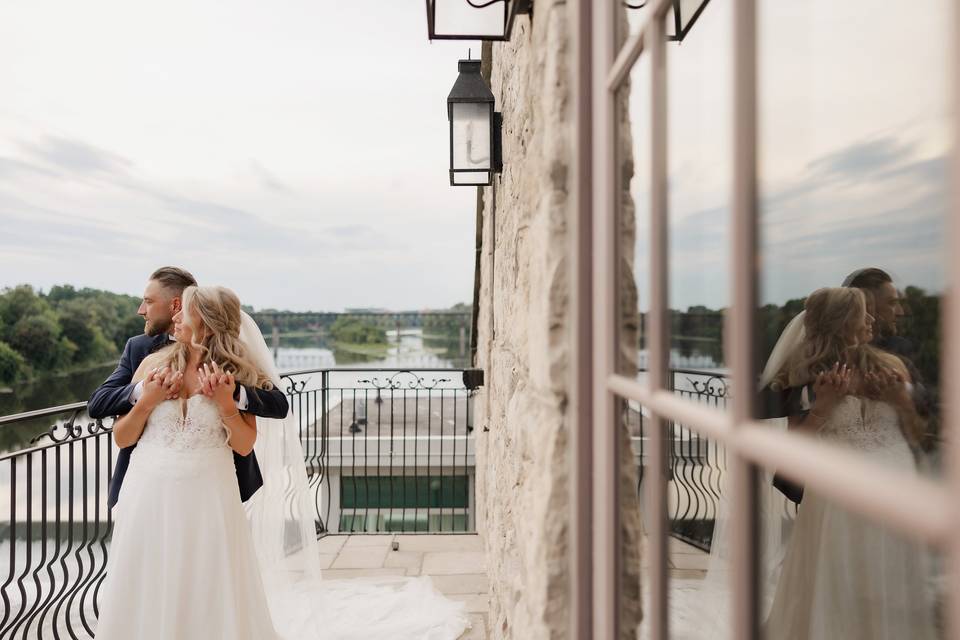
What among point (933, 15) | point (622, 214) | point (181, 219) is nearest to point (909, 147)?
point (933, 15)

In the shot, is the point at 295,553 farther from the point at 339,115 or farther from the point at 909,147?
the point at 339,115

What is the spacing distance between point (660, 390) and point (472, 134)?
7.15 ft

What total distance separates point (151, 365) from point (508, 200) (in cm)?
175

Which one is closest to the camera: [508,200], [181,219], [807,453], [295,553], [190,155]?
[807,453]

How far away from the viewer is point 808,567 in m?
1.52

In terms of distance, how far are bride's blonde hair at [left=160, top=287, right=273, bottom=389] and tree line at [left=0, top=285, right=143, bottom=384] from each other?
8314mm

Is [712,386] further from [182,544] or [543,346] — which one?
[182,544]

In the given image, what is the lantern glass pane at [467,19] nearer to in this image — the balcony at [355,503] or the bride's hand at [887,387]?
the balcony at [355,503]

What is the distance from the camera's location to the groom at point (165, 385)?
2.21 meters

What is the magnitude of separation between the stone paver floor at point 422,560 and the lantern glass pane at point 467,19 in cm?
302

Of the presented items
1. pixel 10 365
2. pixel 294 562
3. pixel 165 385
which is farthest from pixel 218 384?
pixel 10 365

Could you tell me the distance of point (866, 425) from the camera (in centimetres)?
127

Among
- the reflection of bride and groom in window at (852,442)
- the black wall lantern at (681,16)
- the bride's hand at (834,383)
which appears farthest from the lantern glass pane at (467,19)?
the bride's hand at (834,383)

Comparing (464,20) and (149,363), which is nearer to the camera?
(464,20)
